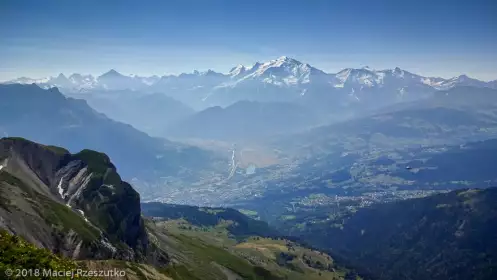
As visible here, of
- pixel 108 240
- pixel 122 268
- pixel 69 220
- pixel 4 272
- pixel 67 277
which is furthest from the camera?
pixel 108 240

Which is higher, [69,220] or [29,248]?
[29,248]

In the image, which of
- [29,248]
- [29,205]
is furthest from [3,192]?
[29,248]

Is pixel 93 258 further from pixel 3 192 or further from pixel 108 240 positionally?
pixel 3 192

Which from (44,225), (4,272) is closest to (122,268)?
(44,225)

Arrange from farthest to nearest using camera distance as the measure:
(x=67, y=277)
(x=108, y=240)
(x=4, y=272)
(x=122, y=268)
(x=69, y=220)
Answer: (x=108, y=240) < (x=69, y=220) < (x=122, y=268) < (x=67, y=277) < (x=4, y=272)

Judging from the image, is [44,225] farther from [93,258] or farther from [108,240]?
[108,240]

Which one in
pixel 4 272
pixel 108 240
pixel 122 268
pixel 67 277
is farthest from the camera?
pixel 108 240

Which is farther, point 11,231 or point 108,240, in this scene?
point 108,240

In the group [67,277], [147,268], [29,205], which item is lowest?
[147,268]

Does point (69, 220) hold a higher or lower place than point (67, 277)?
lower
